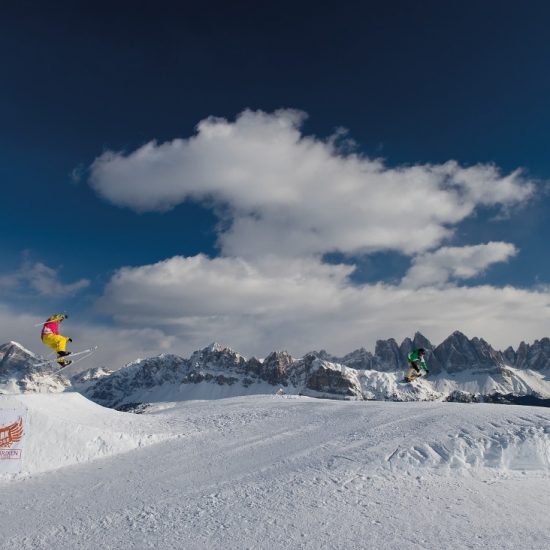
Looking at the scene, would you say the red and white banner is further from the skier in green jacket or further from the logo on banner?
the skier in green jacket

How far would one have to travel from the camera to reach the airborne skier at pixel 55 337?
2661cm

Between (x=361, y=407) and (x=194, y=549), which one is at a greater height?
(x=361, y=407)

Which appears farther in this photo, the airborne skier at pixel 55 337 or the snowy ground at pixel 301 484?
the airborne skier at pixel 55 337

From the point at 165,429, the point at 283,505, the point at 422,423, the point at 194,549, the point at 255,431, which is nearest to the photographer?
the point at 194,549

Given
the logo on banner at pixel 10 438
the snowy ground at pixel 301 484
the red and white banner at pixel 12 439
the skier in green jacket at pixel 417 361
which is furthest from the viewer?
the skier in green jacket at pixel 417 361

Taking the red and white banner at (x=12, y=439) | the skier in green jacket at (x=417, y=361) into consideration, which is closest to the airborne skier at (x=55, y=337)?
the red and white banner at (x=12, y=439)

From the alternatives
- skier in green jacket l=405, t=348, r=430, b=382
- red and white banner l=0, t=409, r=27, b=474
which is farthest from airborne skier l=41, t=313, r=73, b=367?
skier in green jacket l=405, t=348, r=430, b=382

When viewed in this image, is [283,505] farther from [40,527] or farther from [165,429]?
[165,429]

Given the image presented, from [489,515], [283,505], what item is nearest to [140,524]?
[283,505]

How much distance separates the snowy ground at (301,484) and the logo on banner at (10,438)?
3.12 ft

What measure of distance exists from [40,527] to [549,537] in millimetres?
17703

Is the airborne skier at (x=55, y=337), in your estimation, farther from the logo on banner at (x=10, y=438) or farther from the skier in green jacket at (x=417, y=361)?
the skier in green jacket at (x=417, y=361)

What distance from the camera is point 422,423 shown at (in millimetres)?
28094

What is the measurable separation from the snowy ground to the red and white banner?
2.79 ft
